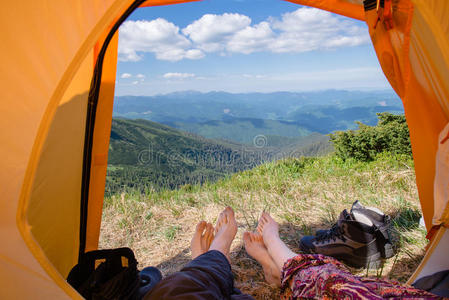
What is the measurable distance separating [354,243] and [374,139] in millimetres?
3276

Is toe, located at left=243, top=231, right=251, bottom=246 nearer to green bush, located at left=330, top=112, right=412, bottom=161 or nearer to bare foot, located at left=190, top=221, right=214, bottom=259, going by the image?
bare foot, located at left=190, top=221, right=214, bottom=259

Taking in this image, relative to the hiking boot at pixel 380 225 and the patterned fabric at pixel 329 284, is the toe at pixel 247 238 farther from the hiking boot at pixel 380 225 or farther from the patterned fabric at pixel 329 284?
the hiking boot at pixel 380 225

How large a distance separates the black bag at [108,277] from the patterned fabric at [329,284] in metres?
0.67

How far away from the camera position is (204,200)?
283cm

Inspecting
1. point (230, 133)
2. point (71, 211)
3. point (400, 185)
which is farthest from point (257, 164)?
point (230, 133)

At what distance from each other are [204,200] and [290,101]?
10669 cm

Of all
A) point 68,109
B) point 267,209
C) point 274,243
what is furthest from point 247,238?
point 68,109

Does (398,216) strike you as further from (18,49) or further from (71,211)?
(18,49)

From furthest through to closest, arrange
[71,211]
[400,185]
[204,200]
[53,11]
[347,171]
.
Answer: [347,171] < [204,200] < [400,185] < [71,211] < [53,11]

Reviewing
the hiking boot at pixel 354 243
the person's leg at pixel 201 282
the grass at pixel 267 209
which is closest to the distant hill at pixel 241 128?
the grass at pixel 267 209

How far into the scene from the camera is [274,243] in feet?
5.20

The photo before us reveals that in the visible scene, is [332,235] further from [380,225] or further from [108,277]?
[108,277]

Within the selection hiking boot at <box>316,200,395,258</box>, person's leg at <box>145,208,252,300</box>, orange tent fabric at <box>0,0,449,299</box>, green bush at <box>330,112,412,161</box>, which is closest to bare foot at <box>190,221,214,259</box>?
person's leg at <box>145,208,252,300</box>

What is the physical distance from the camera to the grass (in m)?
1.72
